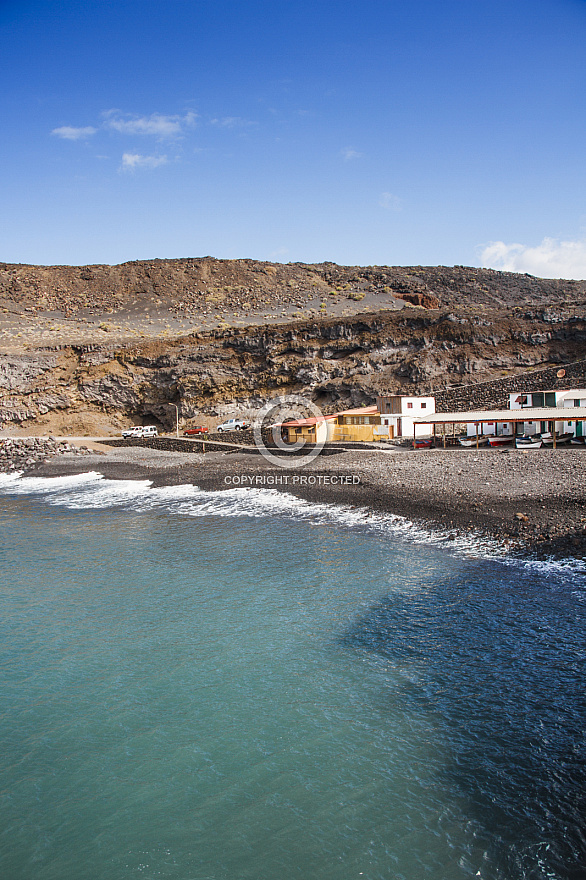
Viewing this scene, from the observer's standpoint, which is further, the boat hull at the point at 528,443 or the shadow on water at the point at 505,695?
the boat hull at the point at 528,443

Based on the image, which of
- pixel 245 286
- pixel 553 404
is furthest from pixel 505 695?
pixel 245 286

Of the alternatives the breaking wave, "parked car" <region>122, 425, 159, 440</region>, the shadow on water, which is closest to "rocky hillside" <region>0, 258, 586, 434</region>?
"parked car" <region>122, 425, 159, 440</region>

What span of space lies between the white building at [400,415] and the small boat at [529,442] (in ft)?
33.6

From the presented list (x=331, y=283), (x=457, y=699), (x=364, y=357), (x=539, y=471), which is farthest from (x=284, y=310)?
(x=457, y=699)

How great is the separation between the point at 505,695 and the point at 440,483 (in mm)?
15134

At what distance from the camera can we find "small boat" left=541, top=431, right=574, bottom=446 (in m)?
29.0

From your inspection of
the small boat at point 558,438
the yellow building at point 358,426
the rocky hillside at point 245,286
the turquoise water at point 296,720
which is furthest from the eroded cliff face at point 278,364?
the turquoise water at point 296,720

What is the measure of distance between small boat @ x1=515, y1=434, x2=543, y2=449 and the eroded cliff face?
19452 mm

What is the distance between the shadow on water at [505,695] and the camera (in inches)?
238

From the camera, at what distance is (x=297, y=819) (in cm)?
636

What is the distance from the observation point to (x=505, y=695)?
8.41 meters

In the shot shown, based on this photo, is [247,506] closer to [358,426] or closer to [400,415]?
[358,426]

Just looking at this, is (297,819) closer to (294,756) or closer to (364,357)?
(294,756)

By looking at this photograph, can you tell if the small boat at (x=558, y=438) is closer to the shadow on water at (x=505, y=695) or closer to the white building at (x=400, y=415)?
the white building at (x=400, y=415)
